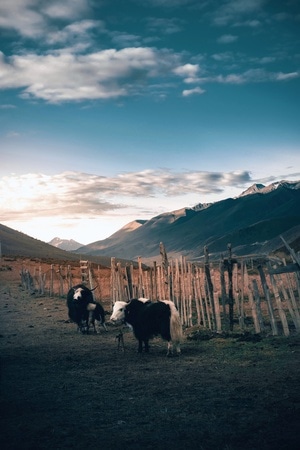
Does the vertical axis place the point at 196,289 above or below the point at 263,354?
above

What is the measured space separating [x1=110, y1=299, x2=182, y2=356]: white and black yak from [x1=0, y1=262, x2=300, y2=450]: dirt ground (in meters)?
0.38

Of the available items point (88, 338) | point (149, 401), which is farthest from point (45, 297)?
point (149, 401)

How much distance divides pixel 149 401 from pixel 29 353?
17.1 feet

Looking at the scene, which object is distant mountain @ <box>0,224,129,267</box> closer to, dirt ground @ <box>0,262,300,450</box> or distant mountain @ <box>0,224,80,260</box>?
distant mountain @ <box>0,224,80,260</box>

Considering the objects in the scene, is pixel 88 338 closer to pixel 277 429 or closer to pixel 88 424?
pixel 88 424

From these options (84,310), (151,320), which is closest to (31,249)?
(84,310)

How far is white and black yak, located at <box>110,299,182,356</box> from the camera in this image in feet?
33.9

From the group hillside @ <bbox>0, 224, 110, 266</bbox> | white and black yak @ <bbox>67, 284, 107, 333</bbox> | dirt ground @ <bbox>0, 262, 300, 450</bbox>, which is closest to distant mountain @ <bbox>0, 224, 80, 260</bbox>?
hillside @ <bbox>0, 224, 110, 266</bbox>

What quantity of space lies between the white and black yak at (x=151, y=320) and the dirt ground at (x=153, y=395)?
0.38 m

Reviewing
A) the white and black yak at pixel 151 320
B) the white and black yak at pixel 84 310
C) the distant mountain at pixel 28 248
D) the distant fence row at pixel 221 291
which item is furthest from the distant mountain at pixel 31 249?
the white and black yak at pixel 151 320

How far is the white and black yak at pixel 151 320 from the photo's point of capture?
1034cm

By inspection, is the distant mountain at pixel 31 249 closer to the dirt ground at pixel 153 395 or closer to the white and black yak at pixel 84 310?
the white and black yak at pixel 84 310

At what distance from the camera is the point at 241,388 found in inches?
278

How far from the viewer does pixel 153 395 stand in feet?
22.9
